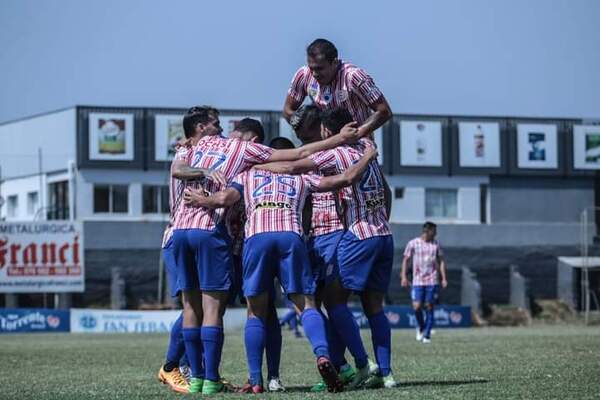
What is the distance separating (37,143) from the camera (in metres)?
73.8

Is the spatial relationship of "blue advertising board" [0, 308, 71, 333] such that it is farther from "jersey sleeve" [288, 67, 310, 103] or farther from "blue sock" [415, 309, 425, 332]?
"jersey sleeve" [288, 67, 310, 103]

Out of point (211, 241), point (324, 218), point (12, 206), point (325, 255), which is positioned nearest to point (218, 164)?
point (211, 241)

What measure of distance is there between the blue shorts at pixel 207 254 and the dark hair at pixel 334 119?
4.16 ft

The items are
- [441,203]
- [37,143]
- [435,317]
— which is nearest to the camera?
[435,317]

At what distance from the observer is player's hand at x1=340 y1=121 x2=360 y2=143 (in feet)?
36.9

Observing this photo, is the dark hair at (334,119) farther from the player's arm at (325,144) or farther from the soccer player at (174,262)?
the soccer player at (174,262)

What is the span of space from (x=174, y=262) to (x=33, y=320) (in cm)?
3151

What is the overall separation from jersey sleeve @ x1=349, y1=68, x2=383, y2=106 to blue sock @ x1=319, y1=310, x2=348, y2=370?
199 cm

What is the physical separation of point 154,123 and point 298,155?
61.0 m

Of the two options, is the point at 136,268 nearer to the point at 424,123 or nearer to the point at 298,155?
the point at 424,123

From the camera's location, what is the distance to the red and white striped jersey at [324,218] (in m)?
11.6

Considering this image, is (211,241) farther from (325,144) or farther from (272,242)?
(325,144)

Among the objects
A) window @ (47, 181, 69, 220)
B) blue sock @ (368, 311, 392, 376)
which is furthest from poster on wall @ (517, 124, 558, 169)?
blue sock @ (368, 311, 392, 376)

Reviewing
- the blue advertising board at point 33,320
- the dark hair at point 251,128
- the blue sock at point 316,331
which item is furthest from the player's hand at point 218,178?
the blue advertising board at point 33,320
